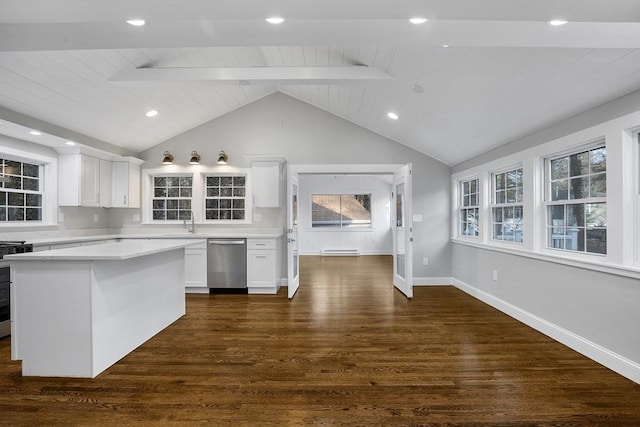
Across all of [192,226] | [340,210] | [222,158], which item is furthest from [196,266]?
[340,210]

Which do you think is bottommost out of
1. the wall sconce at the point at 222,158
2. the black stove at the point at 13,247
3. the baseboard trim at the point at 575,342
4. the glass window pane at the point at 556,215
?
the baseboard trim at the point at 575,342

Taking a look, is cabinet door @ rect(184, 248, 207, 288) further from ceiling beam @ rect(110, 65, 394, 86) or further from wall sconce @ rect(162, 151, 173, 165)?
ceiling beam @ rect(110, 65, 394, 86)

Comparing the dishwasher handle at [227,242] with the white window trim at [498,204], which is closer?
Result: the white window trim at [498,204]

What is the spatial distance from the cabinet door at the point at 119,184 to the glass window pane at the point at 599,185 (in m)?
6.20

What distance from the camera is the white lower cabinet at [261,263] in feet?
16.0

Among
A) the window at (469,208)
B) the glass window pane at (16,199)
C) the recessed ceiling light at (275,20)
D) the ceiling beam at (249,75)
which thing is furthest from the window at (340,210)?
the recessed ceiling light at (275,20)

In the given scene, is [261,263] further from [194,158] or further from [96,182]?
[96,182]

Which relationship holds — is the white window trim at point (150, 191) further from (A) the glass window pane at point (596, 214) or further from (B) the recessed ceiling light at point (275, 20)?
(A) the glass window pane at point (596, 214)

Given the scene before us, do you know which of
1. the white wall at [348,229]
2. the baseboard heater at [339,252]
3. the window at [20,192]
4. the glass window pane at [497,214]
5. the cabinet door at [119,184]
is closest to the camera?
the window at [20,192]

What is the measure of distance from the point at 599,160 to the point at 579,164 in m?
0.24

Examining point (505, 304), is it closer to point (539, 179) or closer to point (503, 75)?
point (539, 179)

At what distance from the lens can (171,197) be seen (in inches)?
220

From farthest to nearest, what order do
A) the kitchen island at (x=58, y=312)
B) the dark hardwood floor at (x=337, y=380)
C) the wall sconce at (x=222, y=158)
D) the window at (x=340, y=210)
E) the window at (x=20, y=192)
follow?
the window at (x=340, y=210) → the wall sconce at (x=222, y=158) → the window at (x=20, y=192) → the kitchen island at (x=58, y=312) → the dark hardwood floor at (x=337, y=380)

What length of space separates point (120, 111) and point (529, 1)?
458 cm
